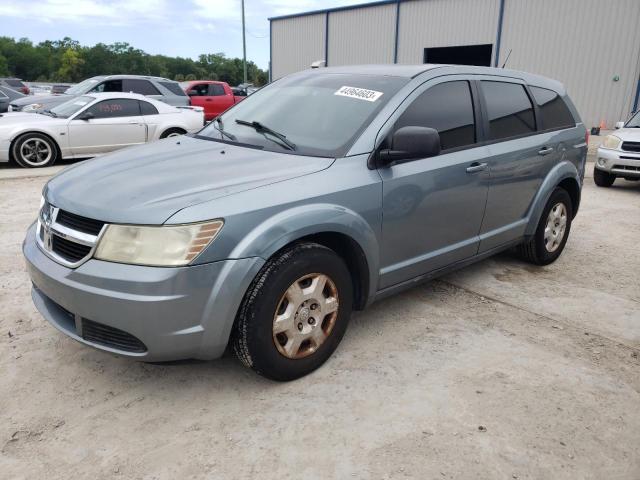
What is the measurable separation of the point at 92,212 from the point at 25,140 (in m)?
8.11

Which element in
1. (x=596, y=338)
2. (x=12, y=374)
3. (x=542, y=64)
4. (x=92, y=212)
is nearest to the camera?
(x=92, y=212)

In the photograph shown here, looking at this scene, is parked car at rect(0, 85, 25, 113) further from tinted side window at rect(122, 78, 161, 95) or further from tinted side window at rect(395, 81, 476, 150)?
tinted side window at rect(395, 81, 476, 150)

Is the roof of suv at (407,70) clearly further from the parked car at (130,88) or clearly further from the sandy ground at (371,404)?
the parked car at (130,88)

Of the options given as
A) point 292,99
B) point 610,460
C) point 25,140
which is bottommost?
point 610,460

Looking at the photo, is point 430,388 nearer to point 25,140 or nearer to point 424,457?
point 424,457

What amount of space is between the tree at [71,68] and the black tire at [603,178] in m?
87.8

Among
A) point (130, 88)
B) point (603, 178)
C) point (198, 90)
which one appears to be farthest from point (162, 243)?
point (198, 90)

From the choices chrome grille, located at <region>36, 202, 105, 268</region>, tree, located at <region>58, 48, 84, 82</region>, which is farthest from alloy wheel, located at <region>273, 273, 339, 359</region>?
tree, located at <region>58, 48, 84, 82</region>

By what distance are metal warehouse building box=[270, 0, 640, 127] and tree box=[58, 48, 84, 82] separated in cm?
6720

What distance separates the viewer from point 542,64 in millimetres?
20047

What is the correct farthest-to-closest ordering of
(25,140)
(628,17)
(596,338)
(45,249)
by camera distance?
(628,17)
(25,140)
(596,338)
(45,249)

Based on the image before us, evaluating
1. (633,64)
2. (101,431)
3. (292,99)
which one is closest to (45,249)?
(101,431)

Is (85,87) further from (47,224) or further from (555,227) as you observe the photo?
(555,227)

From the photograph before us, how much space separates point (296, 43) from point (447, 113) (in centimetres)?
2739
